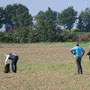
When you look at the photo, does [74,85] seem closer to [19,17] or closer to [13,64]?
[13,64]

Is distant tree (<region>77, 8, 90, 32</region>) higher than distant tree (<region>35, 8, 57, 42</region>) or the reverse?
higher

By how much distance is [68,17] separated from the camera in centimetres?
12406

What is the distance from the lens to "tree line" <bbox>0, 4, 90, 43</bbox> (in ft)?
242

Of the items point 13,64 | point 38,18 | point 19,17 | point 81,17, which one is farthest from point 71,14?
point 13,64

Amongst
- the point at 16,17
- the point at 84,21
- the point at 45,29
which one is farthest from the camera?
the point at 16,17

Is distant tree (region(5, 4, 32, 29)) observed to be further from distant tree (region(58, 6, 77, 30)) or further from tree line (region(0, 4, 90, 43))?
distant tree (region(58, 6, 77, 30))

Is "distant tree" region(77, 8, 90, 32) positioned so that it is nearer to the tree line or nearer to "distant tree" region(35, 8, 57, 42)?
the tree line

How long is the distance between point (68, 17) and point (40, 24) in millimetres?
48707

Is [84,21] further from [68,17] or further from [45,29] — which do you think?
[45,29]

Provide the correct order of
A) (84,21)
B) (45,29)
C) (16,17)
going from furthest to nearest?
(16,17) → (84,21) → (45,29)

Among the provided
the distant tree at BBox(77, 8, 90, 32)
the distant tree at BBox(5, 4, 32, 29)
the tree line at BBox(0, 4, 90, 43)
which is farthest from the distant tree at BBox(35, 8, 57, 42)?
the distant tree at BBox(77, 8, 90, 32)

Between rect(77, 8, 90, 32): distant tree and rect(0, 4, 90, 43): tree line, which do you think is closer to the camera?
rect(0, 4, 90, 43): tree line

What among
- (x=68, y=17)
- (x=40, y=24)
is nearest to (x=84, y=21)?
(x=68, y=17)

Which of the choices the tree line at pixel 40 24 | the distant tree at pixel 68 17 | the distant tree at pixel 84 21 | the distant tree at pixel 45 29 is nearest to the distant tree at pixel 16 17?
the tree line at pixel 40 24
